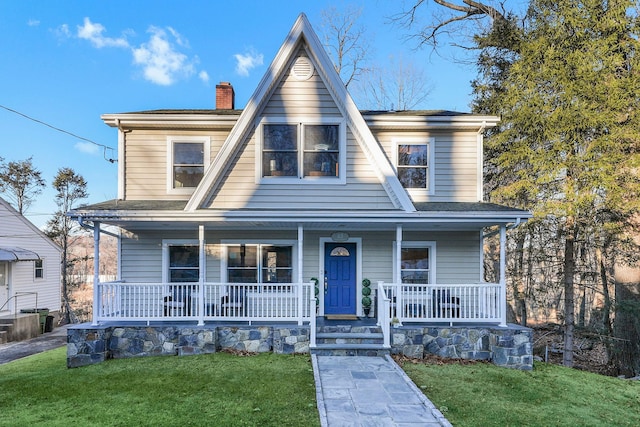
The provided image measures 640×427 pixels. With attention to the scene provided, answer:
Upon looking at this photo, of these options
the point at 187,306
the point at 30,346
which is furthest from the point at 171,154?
the point at 30,346

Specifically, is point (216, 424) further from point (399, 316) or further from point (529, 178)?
point (529, 178)

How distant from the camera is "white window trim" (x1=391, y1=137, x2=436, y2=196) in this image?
10133 mm

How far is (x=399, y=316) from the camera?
8.38m

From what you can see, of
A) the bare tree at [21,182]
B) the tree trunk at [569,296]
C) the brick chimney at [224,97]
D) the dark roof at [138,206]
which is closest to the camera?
the dark roof at [138,206]

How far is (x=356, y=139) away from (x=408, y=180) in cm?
220

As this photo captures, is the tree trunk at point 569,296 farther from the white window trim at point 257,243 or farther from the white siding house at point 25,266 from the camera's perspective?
the white siding house at point 25,266

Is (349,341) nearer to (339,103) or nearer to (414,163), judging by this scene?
(414,163)

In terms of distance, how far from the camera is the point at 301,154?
920 cm

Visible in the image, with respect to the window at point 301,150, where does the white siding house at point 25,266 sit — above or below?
below

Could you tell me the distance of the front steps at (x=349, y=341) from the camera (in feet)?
26.5

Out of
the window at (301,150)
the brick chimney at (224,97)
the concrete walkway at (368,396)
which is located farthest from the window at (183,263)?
the brick chimney at (224,97)

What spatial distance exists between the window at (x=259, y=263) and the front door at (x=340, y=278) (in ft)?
3.72

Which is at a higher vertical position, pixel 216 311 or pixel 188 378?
pixel 216 311

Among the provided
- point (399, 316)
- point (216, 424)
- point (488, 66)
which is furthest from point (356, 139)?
point (488, 66)
